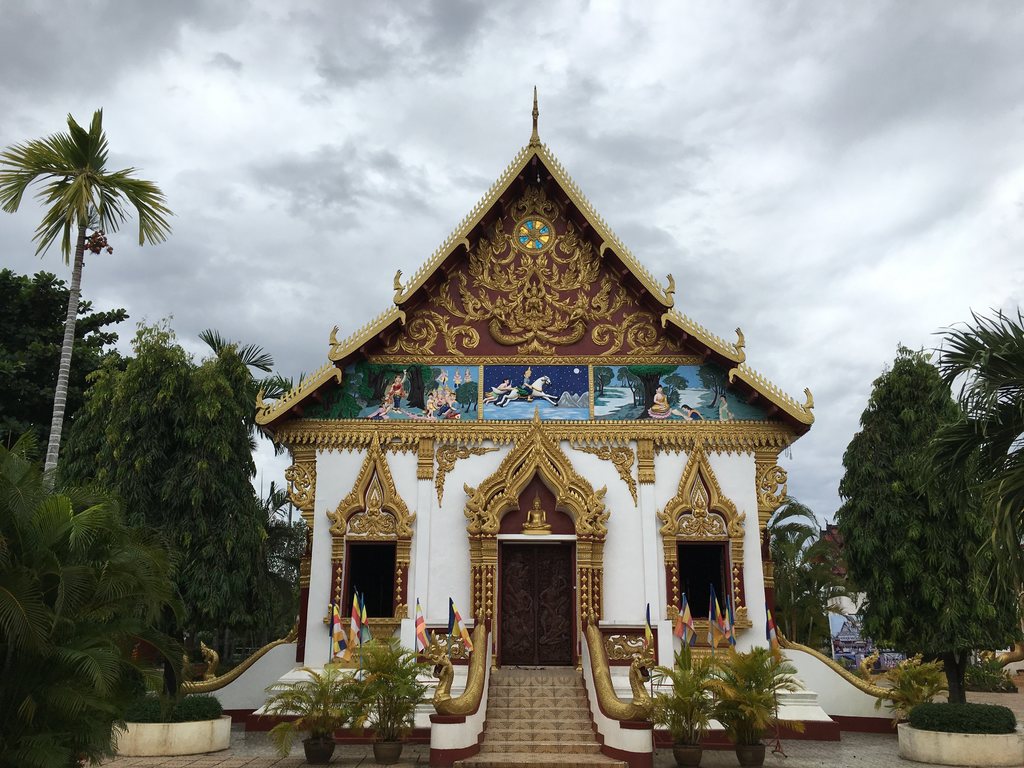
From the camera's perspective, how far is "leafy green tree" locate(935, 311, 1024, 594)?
7.34 meters

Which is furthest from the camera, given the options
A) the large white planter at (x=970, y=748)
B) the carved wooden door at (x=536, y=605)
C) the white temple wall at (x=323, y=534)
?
the carved wooden door at (x=536, y=605)

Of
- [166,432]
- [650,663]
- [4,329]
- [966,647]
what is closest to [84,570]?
[166,432]

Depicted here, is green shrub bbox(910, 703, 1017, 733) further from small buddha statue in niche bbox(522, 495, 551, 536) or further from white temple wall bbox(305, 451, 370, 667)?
white temple wall bbox(305, 451, 370, 667)

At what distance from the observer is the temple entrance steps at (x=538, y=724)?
33.1 feet

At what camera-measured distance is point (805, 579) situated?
25.7m

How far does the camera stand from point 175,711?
11.6 m

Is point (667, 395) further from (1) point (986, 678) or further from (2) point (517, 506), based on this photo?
(1) point (986, 678)

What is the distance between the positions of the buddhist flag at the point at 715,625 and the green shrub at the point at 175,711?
24.0 feet

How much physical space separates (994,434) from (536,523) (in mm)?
7461

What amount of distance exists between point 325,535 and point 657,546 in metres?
5.36

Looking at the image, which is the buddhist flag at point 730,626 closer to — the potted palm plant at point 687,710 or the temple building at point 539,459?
the temple building at point 539,459

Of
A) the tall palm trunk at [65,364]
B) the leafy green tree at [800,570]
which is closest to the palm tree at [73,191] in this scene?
the tall palm trunk at [65,364]

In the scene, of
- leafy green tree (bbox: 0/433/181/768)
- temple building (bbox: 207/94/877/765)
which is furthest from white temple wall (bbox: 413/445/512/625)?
leafy green tree (bbox: 0/433/181/768)

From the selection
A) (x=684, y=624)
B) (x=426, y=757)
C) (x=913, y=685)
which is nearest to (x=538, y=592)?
(x=684, y=624)
